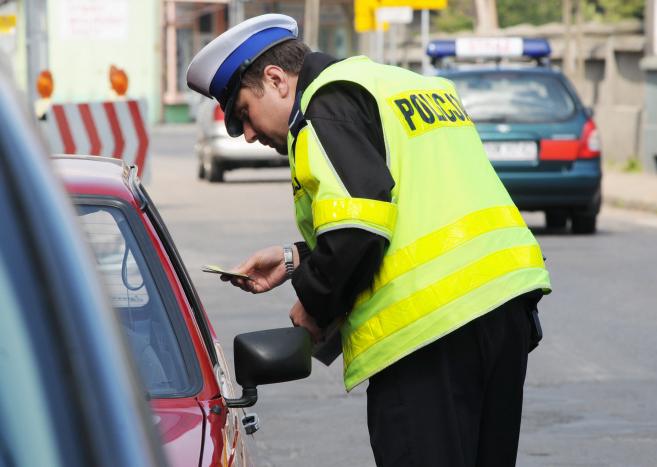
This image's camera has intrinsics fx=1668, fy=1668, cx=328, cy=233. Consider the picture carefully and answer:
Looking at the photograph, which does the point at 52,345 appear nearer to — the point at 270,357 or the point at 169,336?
the point at 270,357

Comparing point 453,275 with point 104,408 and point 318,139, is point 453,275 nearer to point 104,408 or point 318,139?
point 318,139

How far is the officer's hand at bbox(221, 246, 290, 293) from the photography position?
356cm

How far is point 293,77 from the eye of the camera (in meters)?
3.38

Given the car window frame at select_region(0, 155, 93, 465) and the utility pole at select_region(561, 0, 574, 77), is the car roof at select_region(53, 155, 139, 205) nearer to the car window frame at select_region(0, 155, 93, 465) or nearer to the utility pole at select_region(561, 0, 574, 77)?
the car window frame at select_region(0, 155, 93, 465)

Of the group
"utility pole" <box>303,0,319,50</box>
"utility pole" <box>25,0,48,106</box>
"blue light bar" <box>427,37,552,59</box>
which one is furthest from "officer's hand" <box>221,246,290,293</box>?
"utility pole" <box>303,0,319,50</box>

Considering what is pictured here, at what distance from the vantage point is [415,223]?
127 inches

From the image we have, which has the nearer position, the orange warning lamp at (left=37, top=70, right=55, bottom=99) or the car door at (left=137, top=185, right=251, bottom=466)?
the car door at (left=137, top=185, right=251, bottom=466)

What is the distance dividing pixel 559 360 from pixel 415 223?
5.33 meters

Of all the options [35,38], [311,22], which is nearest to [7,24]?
[35,38]

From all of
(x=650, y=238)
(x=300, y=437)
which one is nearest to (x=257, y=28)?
(x=300, y=437)

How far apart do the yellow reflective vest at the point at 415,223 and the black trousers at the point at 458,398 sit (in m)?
0.05

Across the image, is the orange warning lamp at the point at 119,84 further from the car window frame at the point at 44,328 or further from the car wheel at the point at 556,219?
the car window frame at the point at 44,328

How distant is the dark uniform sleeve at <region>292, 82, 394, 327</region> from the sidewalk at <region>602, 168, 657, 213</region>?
15.5m

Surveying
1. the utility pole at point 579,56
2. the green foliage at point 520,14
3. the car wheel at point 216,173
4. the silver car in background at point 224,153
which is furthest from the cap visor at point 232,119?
the green foliage at point 520,14
